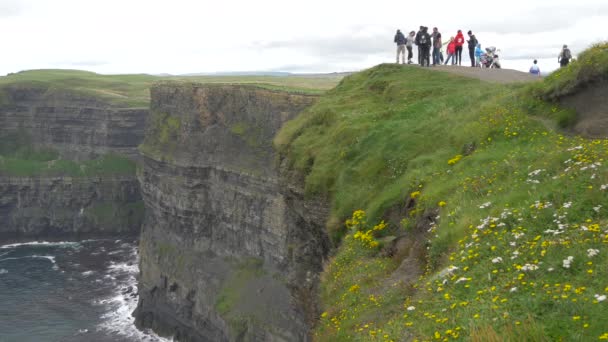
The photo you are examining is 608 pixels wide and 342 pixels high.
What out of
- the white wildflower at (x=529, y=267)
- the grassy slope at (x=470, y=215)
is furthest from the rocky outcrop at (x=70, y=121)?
the white wildflower at (x=529, y=267)

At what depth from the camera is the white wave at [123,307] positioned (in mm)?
68125

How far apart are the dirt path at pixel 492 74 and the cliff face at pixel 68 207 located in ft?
293

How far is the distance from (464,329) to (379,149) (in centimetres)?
1317

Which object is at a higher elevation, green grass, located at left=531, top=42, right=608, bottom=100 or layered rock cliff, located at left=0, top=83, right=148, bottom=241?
green grass, located at left=531, top=42, right=608, bottom=100

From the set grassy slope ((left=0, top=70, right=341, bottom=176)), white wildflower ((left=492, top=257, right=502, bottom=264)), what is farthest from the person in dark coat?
grassy slope ((left=0, top=70, right=341, bottom=176))

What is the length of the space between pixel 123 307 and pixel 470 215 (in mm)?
68652

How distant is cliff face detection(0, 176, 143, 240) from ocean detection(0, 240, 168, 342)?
19.0ft

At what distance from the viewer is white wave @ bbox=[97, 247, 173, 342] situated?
68125mm

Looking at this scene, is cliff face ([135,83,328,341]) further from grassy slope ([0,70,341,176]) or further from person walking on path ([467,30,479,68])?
grassy slope ([0,70,341,176])

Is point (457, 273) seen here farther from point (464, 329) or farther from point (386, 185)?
point (386, 185)

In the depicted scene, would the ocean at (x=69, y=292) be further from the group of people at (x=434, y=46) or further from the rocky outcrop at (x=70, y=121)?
the group of people at (x=434, y=46)

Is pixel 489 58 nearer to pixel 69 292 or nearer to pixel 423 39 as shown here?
pixel 423 39

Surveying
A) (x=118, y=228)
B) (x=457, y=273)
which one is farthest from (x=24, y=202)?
(x=457, y=273)

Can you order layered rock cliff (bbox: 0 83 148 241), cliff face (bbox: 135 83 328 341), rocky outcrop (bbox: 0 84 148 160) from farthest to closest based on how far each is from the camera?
rocky outcrop (bbox: 0 84 148 160)
layered rock cliff (bbox: 0 83 148 241)
cliff face (bbox: 135 83 328 341)
